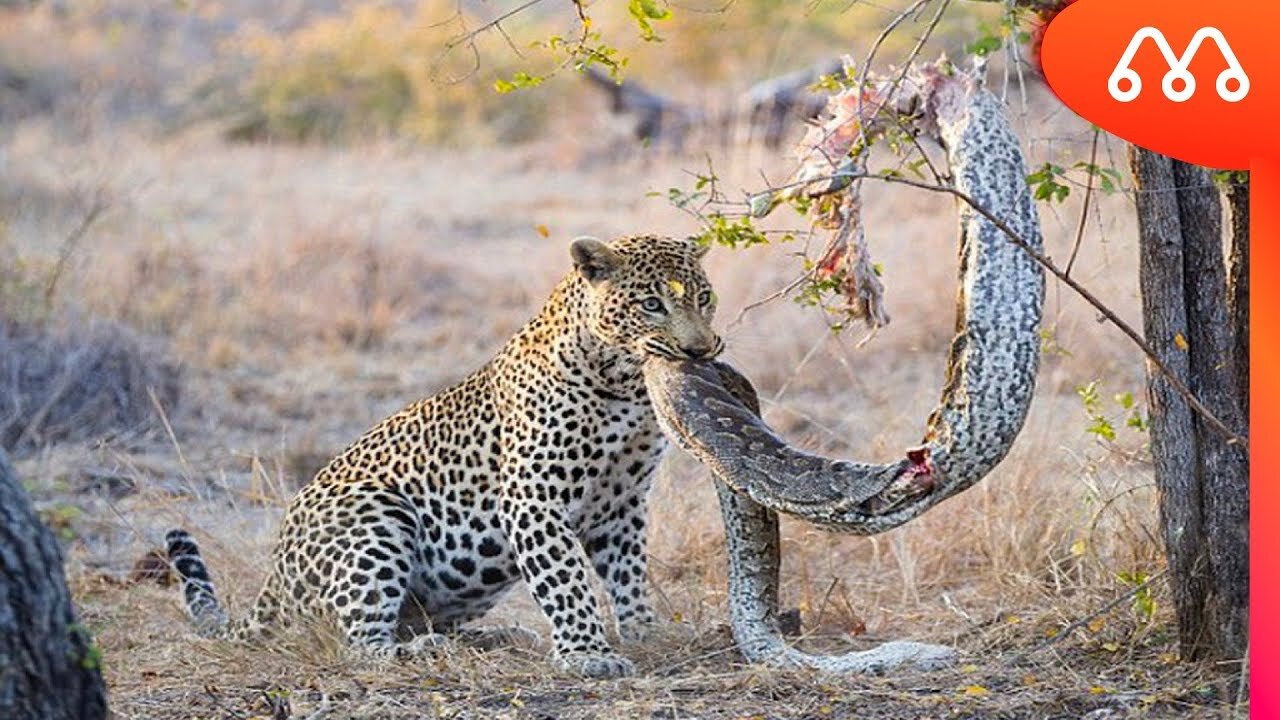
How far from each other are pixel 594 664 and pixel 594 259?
1214 millimetres

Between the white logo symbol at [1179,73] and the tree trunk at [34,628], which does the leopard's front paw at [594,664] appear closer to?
the tree trunk at [34,628]

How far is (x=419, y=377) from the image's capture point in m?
11.4

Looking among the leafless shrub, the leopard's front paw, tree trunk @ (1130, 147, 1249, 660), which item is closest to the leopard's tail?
the leopard's front paw

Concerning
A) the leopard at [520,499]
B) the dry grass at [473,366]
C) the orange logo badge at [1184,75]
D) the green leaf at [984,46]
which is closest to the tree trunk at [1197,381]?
the dry grass at [473,366]

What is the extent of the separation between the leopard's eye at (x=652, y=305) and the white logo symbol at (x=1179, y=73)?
2.41 m

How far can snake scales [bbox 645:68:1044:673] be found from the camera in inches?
195

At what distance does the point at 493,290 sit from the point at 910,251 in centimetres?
275

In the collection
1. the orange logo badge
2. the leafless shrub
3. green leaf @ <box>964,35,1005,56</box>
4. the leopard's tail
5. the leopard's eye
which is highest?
green leaf @ <box>964,35,1005,56</box>

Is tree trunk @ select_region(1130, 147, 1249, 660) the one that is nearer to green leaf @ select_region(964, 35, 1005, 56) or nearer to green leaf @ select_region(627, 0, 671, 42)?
green leaf @ select_region(964, 35, 1005, 56)

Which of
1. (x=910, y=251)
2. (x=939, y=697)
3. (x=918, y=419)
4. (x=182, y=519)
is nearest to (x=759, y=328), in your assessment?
(x=910, y=251)

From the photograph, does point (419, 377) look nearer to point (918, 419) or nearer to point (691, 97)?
point (918, 419)

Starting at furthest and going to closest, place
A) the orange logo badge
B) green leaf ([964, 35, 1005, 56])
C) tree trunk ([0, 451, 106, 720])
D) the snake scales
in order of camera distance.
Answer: the snake scales → green leaf ([964, 35, 1005, 56]) → tree trunk ([0, 451, 106, 720]) → the orange logo badge

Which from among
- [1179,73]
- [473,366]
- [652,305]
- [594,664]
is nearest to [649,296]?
[652,305]

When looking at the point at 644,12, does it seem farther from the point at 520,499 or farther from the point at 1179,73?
the point at 520,499
